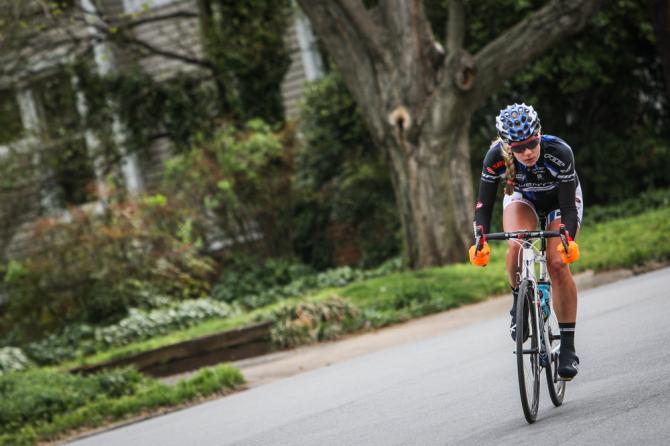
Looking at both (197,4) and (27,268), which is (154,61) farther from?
(27,268)

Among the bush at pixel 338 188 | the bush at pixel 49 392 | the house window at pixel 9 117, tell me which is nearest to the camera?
the bush at pixel 49 392

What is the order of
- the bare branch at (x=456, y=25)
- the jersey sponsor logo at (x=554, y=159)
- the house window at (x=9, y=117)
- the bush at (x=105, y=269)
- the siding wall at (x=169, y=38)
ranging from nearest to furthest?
the jersey sponsor logo at (x=554, y=159) → the bare branch at (x=456, y=25) → the bush at (x=105, y=269) → the siding wall at (x=169, y=38) → the house window at (x=9, y=117)

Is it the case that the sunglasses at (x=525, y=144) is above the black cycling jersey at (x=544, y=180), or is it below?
above

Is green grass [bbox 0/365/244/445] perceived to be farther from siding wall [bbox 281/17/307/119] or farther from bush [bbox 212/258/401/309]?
siding wall [bbox 281/17/307/119]

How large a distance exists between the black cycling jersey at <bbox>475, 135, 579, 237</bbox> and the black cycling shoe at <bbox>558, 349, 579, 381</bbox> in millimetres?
764

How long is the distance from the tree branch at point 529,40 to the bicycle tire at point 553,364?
9945mm

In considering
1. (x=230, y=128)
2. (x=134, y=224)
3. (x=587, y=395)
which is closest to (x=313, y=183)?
(x=230, y=128)


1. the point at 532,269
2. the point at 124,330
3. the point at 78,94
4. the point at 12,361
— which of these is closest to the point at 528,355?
the point at 532,269

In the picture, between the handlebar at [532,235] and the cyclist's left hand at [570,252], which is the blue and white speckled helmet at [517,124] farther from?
the cyclist's left hand at [570,252]

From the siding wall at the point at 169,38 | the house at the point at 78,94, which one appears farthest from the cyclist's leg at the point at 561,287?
the siding wall at the point at 169,38

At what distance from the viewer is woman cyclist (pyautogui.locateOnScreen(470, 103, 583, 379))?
6762 mm

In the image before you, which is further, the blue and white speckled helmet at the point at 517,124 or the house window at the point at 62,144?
the house window at the point at 62,144

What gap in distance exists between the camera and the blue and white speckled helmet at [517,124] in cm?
669

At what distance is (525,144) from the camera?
6.79 m
